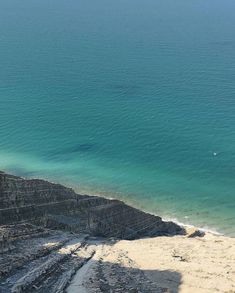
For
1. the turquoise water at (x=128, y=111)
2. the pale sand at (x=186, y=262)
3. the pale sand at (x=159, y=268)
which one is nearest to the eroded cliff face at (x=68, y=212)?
the pale sand at (x=186, y=262)

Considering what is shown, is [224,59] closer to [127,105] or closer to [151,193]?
[127,105]

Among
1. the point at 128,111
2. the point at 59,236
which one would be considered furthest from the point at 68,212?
the point at 128,111

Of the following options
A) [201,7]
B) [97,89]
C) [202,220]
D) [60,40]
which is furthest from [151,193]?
[201,7]

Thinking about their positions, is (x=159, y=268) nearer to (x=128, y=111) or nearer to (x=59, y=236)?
(x=59, y=236)

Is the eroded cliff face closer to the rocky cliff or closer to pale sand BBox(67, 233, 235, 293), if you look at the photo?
the rocky cliff

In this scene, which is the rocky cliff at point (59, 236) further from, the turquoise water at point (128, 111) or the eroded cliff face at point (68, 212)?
the turquoise water at point (128, 111)

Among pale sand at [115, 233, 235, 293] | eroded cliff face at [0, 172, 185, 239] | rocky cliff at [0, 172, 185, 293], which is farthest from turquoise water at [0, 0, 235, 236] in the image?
rocky cliff at [0, 172, 185, 293]
